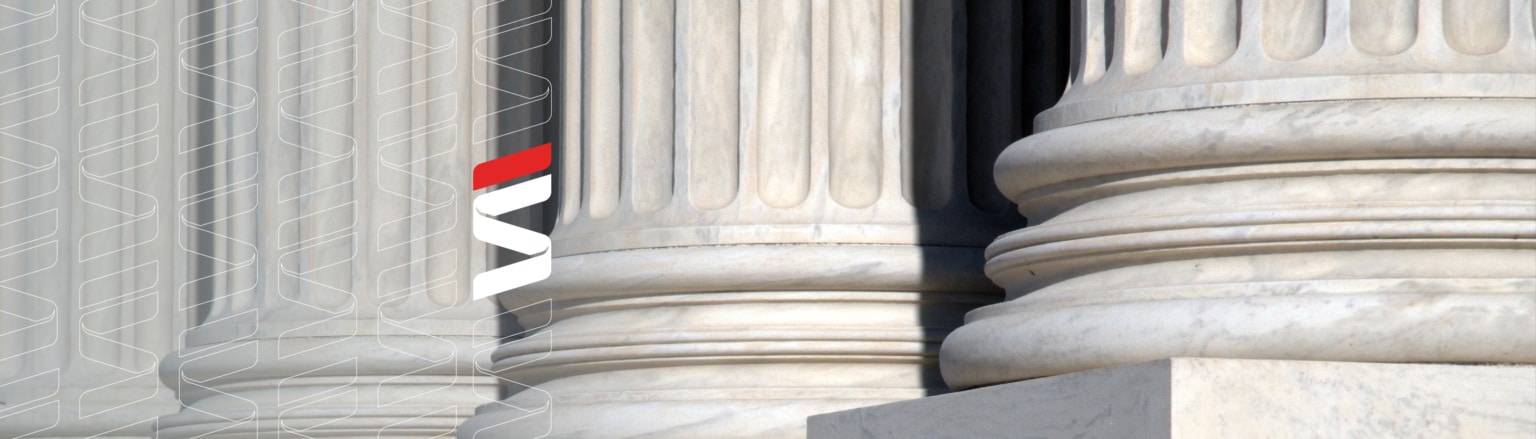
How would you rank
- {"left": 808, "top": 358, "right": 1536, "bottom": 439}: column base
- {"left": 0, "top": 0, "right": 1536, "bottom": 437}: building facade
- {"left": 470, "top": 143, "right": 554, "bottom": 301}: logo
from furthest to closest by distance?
{"left": 470, "top": 143, "right": 554, "bottom": 301}: logo, {"left": 0, "top": 0, "right": 1536, "bottom": 437}: building facade, {"left": 808, "top": 358, "right": 1536, "bottom": 439}: column base

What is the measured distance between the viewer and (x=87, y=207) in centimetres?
2964

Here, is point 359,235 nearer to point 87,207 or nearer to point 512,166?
point 512,166

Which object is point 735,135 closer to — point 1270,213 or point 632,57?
point 632,57

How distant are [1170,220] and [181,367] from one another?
1663 centimetres

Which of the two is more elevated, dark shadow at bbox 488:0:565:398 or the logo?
dark shadow at bbox 488:0:565:398

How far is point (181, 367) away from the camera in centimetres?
2603

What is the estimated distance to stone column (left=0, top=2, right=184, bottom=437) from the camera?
96.4ft

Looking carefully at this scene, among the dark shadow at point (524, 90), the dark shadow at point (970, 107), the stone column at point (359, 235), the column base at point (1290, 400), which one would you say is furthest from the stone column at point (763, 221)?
the column base at point (1290, 400)

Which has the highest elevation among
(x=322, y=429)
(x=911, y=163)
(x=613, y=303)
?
(x=911, y=163)

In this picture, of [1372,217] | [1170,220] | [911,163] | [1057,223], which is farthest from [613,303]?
[1372,217]

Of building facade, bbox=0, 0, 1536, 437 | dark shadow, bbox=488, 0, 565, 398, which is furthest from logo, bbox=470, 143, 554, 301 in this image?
building facade, bbox=0, 0, 1536, 437

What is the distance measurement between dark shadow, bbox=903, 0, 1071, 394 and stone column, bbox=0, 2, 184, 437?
1454 cm

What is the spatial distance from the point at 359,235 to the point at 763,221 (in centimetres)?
823

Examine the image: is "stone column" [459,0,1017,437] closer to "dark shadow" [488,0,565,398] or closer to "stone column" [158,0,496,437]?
"stone column" [158,0,496,437]
